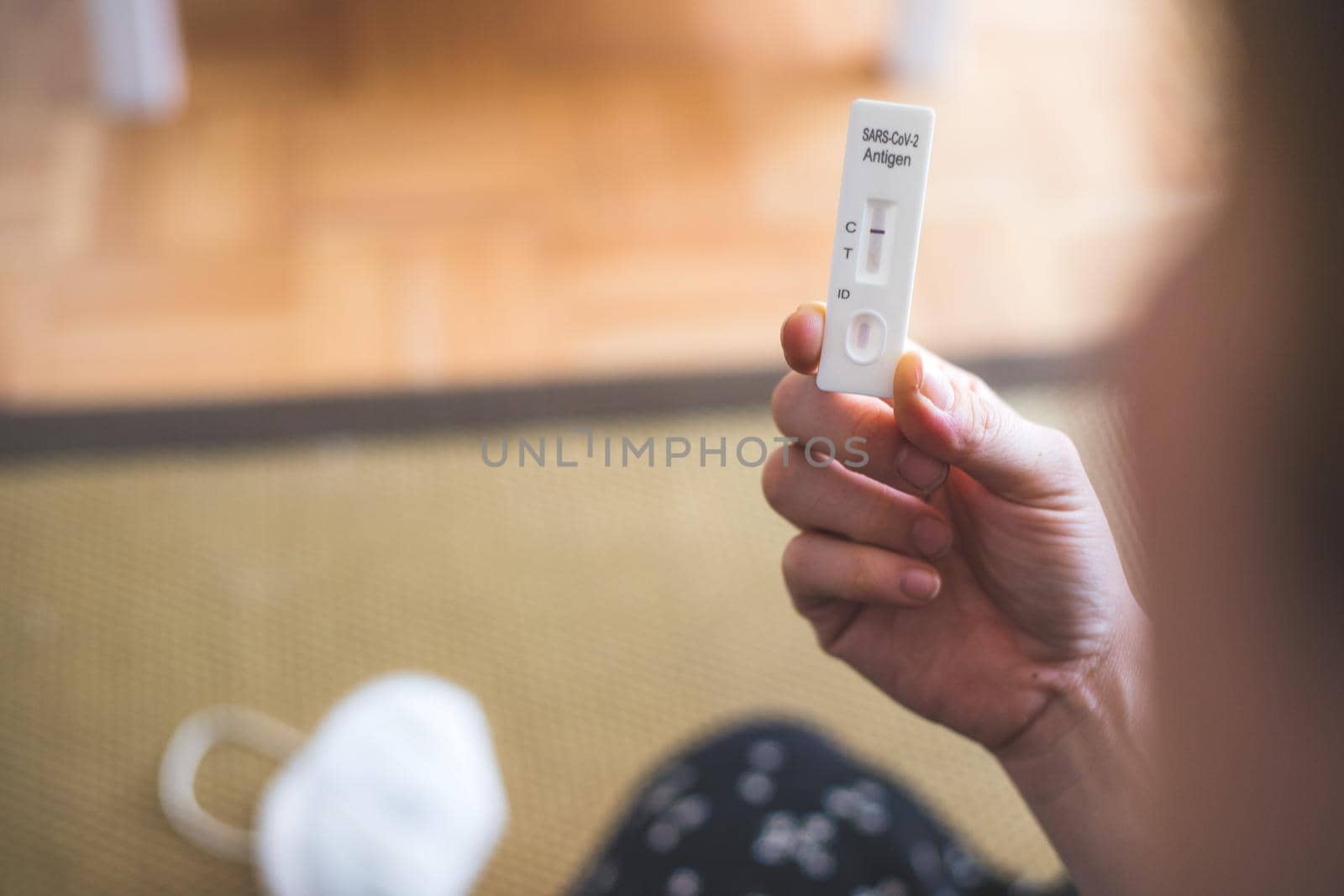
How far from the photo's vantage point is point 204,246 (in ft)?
4.58

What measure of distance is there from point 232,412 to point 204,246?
26cm

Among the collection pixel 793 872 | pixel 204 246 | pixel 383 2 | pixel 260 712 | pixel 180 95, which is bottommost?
pixel 260 712

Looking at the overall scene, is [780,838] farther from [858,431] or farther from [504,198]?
[504,198]

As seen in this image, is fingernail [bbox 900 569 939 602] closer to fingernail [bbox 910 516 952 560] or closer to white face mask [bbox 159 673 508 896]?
fingernail [bbox 910 516 952 560]

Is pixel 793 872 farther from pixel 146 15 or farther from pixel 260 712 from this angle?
pixel 146 15

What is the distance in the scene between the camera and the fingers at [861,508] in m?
0.49

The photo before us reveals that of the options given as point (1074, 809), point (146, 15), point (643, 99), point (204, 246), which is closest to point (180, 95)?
point (146, 15)

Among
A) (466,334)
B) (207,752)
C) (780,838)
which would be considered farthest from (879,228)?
(466,334)

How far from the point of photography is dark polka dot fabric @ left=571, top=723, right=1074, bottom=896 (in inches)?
25.1

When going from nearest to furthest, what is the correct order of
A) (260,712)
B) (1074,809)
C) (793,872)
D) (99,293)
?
(1074,809) < (793,872) < (260,712) < (99,293)

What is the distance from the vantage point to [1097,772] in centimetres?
45

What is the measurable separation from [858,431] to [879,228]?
0.11 m

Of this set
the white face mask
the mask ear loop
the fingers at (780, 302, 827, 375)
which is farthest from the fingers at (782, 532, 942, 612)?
the mask ear loop

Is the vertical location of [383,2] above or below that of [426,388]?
above
